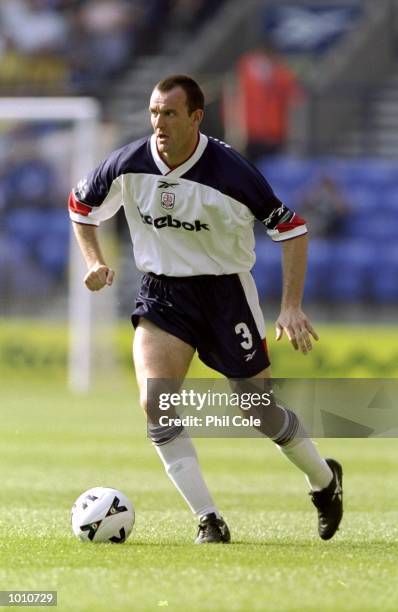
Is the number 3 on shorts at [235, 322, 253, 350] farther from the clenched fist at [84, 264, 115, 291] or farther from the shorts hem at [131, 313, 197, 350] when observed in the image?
the clenched fist at [84, 264, 115, 291]

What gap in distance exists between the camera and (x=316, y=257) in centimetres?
2241

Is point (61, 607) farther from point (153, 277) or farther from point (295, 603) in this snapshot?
point (153, 277)

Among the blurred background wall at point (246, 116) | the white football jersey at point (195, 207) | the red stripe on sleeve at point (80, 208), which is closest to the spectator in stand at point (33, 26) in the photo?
the blurred background wall at point (246, 116)

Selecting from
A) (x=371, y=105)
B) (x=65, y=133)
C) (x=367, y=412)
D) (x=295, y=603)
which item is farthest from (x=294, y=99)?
(x=295, y=603)

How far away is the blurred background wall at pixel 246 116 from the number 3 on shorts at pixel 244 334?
13.7 meters

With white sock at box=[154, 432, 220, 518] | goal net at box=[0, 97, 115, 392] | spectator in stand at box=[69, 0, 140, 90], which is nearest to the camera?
white sock at box=[154, 432, 220, 518]

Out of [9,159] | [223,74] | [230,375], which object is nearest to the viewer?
[230,375]

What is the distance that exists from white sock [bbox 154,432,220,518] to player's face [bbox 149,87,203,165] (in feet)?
4.49

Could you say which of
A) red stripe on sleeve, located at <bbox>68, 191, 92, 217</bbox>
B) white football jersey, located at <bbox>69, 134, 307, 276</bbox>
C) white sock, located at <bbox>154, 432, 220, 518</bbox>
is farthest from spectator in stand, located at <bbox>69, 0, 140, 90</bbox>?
white sock, located at <bbox>154, 432, 220, 518</bbox>

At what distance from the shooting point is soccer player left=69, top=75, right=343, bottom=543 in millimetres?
6570

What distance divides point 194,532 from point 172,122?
2.11m

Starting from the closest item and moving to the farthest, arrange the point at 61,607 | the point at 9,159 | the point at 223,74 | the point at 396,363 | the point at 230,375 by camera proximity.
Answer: the point at 61,607, the point at 230,375, the point at 396,363, the point at 9,159, the point at 223,74

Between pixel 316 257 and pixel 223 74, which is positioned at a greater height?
pixel 223 74

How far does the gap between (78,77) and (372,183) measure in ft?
19.0
